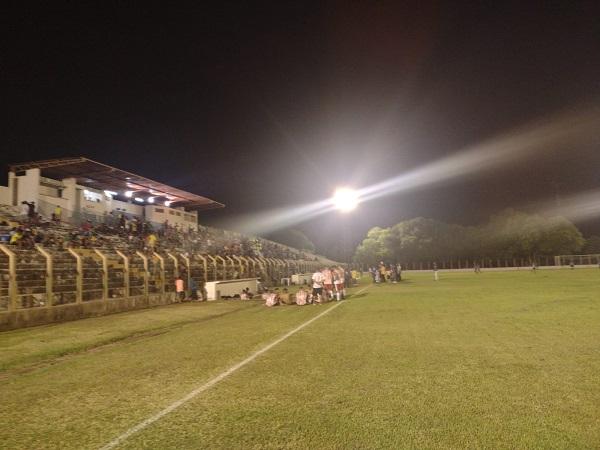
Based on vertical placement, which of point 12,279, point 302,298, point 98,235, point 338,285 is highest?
point 98,235

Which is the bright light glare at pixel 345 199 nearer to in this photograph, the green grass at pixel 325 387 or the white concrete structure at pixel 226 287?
the white concrete structure at pixel 226 287

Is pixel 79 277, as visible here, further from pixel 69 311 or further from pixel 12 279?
pixel 12 279

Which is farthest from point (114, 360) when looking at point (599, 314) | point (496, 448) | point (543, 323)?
point (599, 314)

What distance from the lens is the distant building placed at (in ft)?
95.6

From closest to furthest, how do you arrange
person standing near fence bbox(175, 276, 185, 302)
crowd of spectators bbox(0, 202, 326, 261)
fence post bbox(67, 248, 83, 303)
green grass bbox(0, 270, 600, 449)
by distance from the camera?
green grass bbox(0, 270, 600, 449), fence post bbox(67, 248, 83, 303), crowd of spectators bbox(0, 202, 326, 261), person standing near fence bbox(175, 276, 185, 302)

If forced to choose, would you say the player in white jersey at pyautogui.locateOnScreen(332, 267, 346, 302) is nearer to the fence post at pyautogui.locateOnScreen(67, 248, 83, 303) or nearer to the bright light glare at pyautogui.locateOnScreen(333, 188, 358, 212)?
the fence post at pyautogui.locateOnScreen(67, 248, 83, 303)

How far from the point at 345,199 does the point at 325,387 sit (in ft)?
160

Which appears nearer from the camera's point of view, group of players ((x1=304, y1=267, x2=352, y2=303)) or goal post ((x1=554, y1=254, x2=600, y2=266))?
group of players ((x1=304, y1=267, x2=352, y2=303))

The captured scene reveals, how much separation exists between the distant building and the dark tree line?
2281 inches

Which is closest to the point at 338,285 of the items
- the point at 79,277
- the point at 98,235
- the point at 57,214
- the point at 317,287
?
the point at 317,287

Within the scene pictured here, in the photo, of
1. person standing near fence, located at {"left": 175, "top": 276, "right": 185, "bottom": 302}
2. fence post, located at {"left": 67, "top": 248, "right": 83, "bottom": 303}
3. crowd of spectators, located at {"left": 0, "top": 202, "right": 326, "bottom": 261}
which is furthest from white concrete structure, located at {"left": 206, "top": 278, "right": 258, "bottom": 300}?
fence post, located at {"left": 67, "top": 248, "right": 83, "bottom": 303}

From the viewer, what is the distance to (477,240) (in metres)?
83.6

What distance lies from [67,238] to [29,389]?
1852 cm

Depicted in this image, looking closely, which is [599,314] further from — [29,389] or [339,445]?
[29,389]
